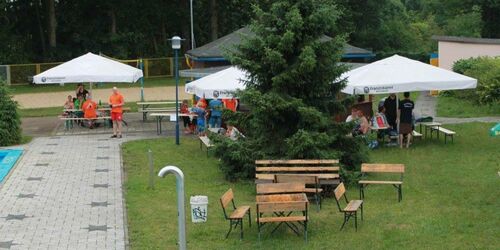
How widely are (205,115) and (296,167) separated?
9204mm

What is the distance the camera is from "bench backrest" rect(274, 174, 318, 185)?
539 inches

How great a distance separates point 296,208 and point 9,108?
13764 mm

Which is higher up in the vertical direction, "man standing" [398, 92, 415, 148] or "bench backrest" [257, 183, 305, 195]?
"man standing" [398, 92, 415, 148]

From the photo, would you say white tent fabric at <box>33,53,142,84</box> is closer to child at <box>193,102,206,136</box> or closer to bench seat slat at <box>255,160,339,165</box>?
child at <box>193,102,206,136</box>

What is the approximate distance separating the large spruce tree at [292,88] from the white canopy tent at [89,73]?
1001 cm

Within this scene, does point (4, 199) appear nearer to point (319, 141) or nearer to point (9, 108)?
point (319, 141)

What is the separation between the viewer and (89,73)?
2533 cm

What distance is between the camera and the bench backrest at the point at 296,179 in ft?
44.9

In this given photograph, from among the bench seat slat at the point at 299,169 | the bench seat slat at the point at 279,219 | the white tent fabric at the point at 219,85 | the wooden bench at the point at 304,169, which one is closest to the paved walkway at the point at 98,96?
the white tent fabric at the point at 219,85

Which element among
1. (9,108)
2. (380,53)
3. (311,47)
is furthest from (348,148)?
(380,53)

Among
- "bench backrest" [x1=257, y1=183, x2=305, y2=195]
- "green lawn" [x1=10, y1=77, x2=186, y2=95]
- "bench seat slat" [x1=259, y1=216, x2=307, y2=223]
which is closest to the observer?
"bench seat slat" [x1=259, y1=216, x2=307, y2=223]

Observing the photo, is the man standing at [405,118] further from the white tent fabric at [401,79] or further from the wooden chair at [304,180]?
the wooden chair at [304,180]

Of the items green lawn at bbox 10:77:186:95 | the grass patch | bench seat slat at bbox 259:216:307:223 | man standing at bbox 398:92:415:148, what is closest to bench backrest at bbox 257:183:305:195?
bench seat slat at bbox 259:216:307:223

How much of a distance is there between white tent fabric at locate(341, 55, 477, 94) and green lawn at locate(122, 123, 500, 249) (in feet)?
5.37
